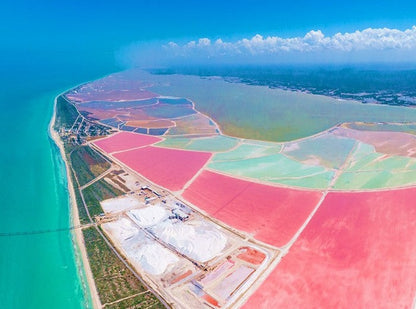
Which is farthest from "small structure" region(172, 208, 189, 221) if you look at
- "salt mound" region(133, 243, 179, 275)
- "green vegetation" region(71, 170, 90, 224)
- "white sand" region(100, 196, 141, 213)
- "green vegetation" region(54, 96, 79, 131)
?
"green vegetation" region(54, 96, 79, 131)

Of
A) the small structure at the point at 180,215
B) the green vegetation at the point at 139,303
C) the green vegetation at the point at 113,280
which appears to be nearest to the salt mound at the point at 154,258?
the green vegetation at the point at 113,280

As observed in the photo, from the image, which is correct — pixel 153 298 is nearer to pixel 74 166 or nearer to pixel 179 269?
pixel 179 269

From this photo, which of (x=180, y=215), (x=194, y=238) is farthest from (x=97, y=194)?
(x=194, y=238)

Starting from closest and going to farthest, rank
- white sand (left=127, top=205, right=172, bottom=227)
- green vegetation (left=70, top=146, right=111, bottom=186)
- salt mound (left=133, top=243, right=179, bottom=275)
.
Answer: salt mound (left=133, top=243, right=179, bottom=275)
white sand (left=127, top=205, right=172, bottom=227)
green vegetation (left=70, top=146, right=111, bottom=186)

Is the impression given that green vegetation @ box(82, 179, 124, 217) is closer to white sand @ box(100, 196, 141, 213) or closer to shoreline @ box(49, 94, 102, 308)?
white sand @ box(100, 196, 141, 213)

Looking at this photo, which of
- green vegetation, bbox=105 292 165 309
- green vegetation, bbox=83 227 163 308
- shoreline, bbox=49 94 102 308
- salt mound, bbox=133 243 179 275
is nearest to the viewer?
green vegetation, bbox=105 292 165 309

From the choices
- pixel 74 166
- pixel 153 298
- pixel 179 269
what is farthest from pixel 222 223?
pixel 74 166
